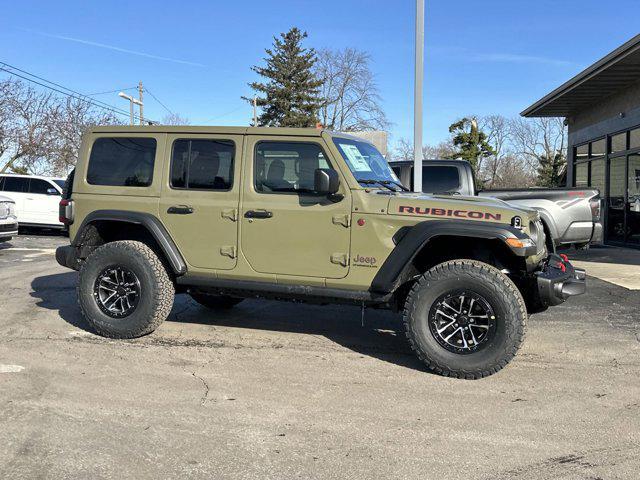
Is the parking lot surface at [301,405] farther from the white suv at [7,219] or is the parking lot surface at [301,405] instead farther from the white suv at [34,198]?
the white suv at [34,198]

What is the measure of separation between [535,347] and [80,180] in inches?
185

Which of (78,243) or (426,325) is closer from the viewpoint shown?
(426,325)

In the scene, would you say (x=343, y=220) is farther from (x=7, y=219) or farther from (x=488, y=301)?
(x=7, y=219)

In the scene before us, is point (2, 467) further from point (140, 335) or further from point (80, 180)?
point (80, 180)

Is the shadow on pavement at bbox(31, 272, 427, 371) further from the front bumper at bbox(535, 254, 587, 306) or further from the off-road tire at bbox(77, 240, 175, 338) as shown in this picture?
the front bumper at bbox(535, 254, 587, 306)

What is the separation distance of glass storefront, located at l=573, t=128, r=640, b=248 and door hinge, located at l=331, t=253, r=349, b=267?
1218 centimetres

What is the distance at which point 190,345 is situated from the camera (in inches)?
211

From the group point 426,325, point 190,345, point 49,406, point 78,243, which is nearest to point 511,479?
point 426,325

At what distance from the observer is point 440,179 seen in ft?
29.0

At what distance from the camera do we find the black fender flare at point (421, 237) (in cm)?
434

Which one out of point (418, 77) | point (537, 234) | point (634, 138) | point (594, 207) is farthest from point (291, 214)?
point (634, 138)

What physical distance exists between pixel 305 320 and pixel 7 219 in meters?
8.93


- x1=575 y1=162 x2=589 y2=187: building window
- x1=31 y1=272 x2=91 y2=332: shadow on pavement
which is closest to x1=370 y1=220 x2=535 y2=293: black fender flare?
x1=31 y1=272 x2=91 y2=332: shadow on pavement

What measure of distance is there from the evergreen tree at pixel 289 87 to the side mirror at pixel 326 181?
4293 cm
